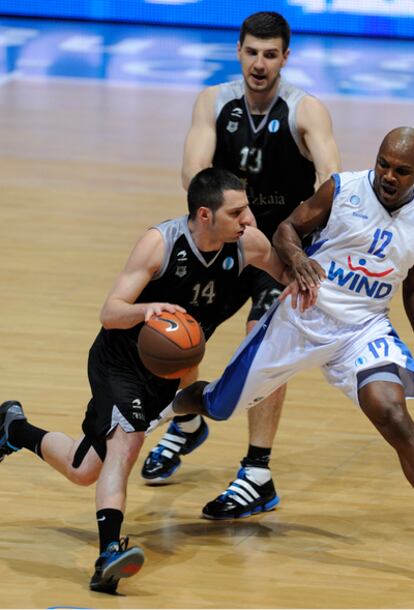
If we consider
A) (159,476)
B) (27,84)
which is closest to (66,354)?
(159,476)

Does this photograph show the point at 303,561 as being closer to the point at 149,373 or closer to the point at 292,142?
the point at 149,373

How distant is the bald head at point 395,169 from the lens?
448 cm

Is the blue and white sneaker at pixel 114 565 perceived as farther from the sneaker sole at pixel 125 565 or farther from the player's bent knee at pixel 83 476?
the player's bent knee at pixel 83 476

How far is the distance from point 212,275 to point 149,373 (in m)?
0.42

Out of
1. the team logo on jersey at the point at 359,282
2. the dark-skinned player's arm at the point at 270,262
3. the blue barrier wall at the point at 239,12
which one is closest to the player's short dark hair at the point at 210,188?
the dark-skinned player's arm at the point at 270,262

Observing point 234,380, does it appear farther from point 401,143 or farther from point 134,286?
point 401,143

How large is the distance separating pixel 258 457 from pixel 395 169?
140 centimetres

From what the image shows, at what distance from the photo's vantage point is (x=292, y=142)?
5.59m

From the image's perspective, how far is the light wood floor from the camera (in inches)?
174

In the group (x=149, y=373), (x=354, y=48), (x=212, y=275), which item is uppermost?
(x=212, y=275)

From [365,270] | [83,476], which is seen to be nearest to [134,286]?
[83,476]

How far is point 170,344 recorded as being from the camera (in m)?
4.34

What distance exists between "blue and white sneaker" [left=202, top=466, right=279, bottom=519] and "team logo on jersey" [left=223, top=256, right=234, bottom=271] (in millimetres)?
964

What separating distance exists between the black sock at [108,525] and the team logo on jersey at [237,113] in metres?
2.02
